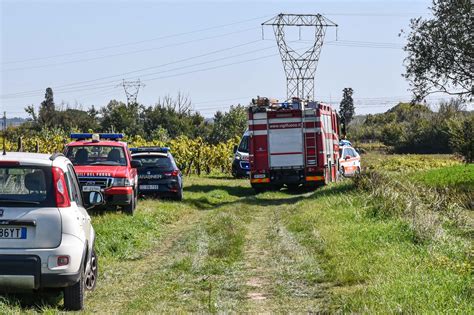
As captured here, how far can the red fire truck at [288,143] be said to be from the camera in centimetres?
2748

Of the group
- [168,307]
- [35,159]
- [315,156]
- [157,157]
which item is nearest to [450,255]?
[168,307]

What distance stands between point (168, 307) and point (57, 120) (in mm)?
65261

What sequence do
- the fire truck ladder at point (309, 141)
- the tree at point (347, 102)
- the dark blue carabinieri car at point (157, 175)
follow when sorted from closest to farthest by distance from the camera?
the dark blue carabinieri car at point (157, 175), the fire truck ladder at point (309, 141), the tree at point (347, 102)

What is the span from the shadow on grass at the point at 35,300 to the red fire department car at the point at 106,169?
7.92m

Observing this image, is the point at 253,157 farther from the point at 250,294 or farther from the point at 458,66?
the point at 250,294

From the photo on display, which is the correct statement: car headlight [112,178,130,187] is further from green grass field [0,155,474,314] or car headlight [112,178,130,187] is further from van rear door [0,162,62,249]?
van rear door [0,162,62,249]

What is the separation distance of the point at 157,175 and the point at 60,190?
1420 centimetres

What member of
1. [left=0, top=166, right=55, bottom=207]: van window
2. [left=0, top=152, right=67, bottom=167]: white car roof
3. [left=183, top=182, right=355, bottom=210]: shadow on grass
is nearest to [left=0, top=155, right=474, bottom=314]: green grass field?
[left=0, top=166, right=55, bottom=207]: van window

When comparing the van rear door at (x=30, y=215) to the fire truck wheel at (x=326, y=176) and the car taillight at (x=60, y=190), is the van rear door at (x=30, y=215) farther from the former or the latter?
the fire truck wheel at (x=326, y=176)

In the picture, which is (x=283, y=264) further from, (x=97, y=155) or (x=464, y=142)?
(x=464, y=142)

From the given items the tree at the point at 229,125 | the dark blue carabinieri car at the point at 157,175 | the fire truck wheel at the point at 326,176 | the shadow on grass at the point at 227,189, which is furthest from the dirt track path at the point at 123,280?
the tree at the point at 229,125

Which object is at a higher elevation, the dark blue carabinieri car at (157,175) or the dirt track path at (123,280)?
the dark blue carabinieri car at (157,175)

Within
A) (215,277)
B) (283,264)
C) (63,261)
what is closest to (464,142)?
(283,264)

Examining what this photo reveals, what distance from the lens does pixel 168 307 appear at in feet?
29.3
